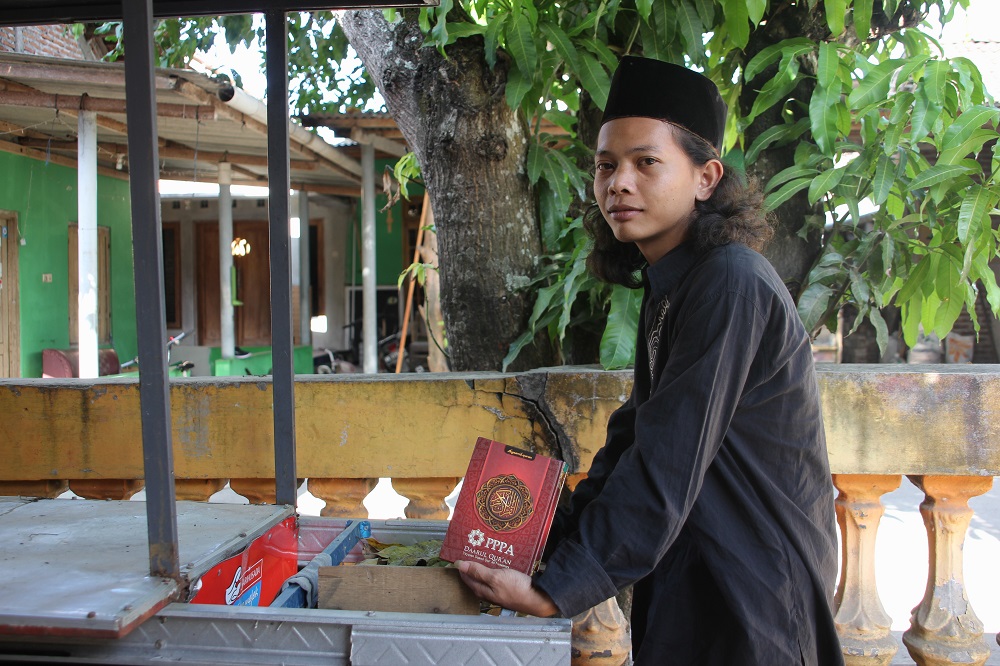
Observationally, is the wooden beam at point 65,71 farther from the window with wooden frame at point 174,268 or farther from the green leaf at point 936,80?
the window with wooden frame at point 174,268

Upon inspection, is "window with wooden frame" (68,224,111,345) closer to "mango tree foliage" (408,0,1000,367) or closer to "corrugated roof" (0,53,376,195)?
"corrugated roof" (0,53,376,195)

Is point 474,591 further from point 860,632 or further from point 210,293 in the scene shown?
point 210,293

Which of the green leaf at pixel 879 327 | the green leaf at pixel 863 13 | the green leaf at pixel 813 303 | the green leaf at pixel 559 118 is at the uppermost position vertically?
the green leaf at pixel 863 13

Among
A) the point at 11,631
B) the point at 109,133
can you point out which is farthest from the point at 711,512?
the point at 109,133

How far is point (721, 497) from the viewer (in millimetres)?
1445

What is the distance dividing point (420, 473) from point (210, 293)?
1285cm

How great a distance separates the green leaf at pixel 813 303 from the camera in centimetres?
278

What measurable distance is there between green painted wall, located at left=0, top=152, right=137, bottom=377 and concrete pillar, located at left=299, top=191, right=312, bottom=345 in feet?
8.23

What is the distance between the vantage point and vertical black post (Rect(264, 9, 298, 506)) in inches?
74.7

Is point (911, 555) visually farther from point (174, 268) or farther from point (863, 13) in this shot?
point (174, 268)

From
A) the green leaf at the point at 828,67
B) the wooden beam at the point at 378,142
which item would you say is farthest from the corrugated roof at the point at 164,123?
the green leaf at the point at 828,67

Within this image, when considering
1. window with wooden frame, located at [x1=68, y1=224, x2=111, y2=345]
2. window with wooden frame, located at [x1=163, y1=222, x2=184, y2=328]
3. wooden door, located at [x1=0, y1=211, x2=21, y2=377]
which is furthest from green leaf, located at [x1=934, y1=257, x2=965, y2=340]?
window with wooden frame, located at [x1=163, y1=222, x2=184, y2=328]

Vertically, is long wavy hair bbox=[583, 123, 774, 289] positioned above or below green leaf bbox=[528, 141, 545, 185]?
below

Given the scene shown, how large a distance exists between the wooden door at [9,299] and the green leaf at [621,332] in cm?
918
